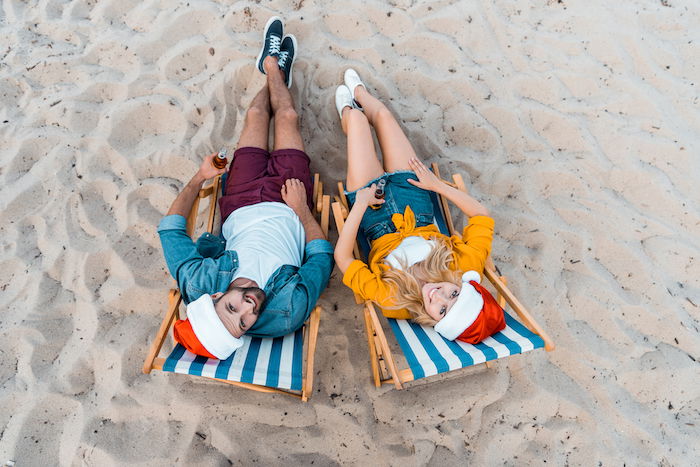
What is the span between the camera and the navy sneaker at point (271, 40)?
127 inches

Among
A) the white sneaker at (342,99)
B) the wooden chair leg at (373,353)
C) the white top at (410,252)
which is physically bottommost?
the wooden chair leg at (373,353)

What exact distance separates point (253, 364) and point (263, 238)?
0.69m

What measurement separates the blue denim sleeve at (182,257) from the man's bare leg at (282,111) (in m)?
0.86

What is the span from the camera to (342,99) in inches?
122

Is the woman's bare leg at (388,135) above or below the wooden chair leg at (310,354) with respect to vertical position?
above

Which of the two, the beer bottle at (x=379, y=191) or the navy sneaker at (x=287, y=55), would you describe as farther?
the navy sneaker at (x=287, y=55)

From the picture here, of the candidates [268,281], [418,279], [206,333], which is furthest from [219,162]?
[418,279]

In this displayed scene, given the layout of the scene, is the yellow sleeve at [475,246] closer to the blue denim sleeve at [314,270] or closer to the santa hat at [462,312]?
the santa hat at [462,312]

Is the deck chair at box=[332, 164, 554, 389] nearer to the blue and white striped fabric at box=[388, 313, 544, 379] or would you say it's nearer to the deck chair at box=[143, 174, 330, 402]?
the blue and white striped fabric at box=[388, 313, 544, 379]

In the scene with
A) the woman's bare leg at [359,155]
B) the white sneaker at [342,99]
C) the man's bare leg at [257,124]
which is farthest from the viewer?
the white sneaker at [342,99]

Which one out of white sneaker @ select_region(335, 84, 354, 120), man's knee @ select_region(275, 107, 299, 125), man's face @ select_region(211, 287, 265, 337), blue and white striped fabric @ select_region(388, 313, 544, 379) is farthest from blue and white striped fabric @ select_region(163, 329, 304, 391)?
white sneaker @ select_region(335, 84, 354, 120)

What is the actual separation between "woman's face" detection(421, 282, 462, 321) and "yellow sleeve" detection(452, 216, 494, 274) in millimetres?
220

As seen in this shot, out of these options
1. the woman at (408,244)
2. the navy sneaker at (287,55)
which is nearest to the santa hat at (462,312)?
the woman at (408,244)

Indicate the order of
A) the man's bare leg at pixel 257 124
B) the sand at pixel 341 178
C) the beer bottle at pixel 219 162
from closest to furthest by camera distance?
the sand at pixel 341 178 → the beer bottle at pixel 219 162 → the man's bare leg at pixel 257 124
